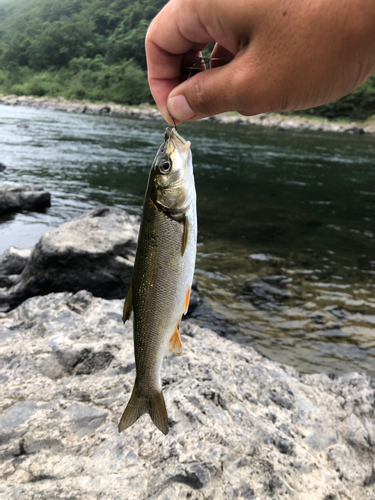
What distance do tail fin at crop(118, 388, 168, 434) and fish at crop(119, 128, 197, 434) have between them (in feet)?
1.19

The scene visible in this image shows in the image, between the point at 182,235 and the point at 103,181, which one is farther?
the point at 103,181

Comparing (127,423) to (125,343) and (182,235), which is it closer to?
(182,235)

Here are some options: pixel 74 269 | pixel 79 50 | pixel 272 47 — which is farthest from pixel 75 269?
pixel 79 50

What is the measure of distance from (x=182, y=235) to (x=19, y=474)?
201 cm

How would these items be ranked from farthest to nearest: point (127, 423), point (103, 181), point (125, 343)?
1. point (103, 181)
2. point (125, 343)
3. point (127, 423)

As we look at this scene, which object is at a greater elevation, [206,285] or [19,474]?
[19,474]

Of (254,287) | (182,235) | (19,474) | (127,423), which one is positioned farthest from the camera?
(254,287)

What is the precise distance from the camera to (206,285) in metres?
7.85

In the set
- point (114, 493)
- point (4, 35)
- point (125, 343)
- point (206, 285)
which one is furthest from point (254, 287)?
point (4, 35)

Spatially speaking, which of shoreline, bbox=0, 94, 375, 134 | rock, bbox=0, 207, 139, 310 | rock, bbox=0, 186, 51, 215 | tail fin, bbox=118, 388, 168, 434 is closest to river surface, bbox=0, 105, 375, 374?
rock, bbox=0, 186, 51, 215

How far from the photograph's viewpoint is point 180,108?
203cm

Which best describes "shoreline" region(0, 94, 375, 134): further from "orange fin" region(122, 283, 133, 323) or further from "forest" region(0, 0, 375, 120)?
"orange fin" region(122, 283, 133, 323)

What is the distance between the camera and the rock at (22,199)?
39.5 feet

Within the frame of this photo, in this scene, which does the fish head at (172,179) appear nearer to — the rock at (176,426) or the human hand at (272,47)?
the human hand at (272,47)
